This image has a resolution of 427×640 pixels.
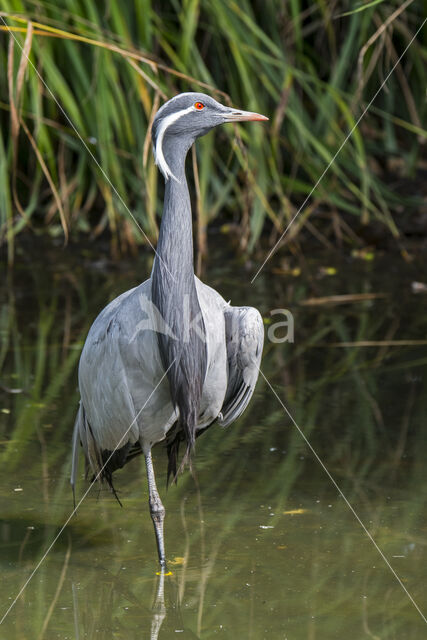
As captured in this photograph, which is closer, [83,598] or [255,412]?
[83,598]

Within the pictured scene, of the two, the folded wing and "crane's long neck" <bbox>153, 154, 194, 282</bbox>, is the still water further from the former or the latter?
"crane's long neck" <bbox>153, 154, 194, 282</bbox>

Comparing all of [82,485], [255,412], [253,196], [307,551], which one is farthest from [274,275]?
[307,551]

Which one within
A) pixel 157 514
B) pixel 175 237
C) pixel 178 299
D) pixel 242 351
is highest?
pixel 175 237

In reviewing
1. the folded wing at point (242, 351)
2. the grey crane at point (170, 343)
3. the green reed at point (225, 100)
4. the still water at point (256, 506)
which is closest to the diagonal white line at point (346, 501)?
the still water at point (256, 506)

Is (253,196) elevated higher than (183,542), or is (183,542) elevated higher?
(253,196)

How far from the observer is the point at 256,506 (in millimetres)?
3846

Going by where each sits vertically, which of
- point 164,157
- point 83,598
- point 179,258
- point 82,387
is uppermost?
point 164,157

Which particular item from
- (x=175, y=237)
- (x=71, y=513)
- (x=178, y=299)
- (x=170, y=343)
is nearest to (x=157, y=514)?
(x=71, y=513)

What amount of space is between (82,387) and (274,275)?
3.43m

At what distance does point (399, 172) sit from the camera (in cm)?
840

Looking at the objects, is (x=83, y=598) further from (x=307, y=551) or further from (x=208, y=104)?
(x=208, y=104)

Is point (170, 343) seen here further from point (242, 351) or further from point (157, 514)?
point (157, 514)

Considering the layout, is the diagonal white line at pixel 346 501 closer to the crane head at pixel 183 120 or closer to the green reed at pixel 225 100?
the crane head at pixel 183 120

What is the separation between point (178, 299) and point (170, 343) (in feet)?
0.49
